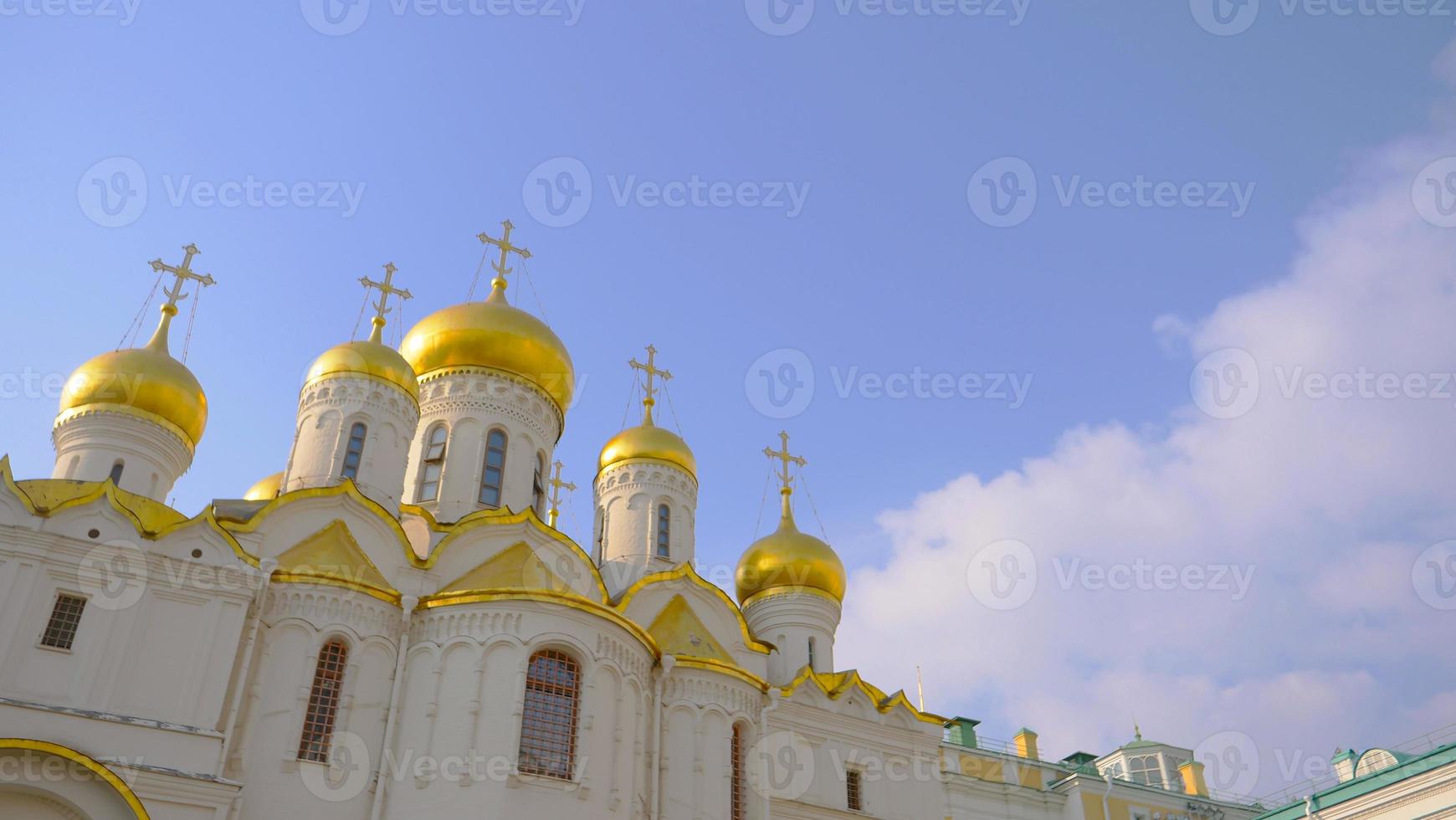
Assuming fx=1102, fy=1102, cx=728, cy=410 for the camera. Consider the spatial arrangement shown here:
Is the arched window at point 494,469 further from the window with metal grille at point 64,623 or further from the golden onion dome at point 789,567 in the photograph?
the window with metal grille at point 64,623

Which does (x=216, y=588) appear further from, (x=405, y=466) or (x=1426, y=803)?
(x=1426, y=803)

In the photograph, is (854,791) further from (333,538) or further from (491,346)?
(491,346)

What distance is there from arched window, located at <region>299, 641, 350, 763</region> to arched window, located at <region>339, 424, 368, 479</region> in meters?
4.42

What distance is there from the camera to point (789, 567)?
2175 centimetres

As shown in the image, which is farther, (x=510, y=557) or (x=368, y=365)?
(x=368, y=365)

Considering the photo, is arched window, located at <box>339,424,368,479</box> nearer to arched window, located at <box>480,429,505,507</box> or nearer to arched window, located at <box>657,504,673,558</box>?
arched window, located at <box>480,429,505,507</box>

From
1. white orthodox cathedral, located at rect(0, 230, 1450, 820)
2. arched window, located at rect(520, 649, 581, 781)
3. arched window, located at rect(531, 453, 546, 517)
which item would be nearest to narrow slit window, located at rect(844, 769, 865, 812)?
white orthodox cathedral, located at rect(0, 230, 1450, 820)

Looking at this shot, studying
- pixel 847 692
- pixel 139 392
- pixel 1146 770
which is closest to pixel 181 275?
pixel 139 392

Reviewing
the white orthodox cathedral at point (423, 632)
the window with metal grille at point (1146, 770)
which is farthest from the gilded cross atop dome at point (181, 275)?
the window with metal grille at point (1146, 770)

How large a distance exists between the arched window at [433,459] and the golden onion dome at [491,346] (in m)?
1.29

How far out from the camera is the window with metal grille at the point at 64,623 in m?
14.0

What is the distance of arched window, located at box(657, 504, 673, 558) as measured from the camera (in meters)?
21.7

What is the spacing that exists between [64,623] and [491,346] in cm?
904

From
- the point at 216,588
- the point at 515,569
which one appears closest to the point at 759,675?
the point at 515,569
